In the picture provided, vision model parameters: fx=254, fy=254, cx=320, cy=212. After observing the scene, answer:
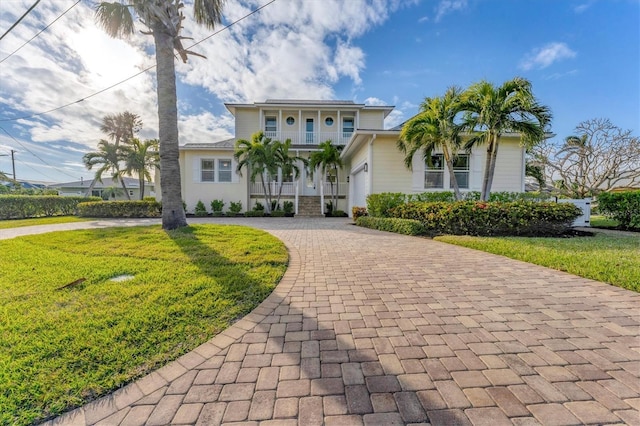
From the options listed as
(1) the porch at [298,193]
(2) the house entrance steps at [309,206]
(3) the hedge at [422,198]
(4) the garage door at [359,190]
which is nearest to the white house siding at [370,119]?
(1) the porch at [298,193]

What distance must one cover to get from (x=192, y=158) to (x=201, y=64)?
22.5ft

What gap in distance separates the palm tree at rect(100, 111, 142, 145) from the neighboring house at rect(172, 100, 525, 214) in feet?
38.4

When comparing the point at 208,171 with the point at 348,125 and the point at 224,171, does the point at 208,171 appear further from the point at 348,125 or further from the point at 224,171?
the point at 348,125

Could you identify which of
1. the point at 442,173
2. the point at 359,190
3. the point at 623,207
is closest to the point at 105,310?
the point at 442,173

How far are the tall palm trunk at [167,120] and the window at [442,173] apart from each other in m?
9.42

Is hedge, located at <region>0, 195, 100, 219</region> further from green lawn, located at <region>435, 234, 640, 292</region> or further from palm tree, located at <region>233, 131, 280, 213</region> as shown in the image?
green lawn, located at <region>435, 234, 640, 292</region>

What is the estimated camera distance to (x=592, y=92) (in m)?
11.3

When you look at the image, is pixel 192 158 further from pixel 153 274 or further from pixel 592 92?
pixel 592 92

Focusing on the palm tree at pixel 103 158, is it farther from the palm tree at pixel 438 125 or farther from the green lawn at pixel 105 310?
the palm tree at pixel 438 125

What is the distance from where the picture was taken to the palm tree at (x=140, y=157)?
Answer: 17203 millimetres

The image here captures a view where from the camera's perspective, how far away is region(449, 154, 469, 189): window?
10.9 metres

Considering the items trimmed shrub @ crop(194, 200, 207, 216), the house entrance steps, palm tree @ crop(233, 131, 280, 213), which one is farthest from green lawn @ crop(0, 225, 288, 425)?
the house entrance steps

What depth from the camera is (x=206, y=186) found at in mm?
16219

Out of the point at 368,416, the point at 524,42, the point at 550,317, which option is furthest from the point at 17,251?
the point at 524,42
